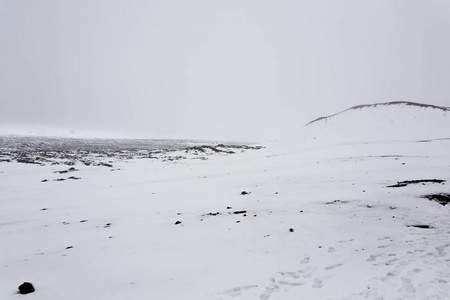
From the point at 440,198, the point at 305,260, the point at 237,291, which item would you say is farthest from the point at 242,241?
the point at 440,198

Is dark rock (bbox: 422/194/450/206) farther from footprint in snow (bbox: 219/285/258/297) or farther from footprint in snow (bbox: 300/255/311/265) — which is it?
footprint in snow (bbox: 219/285/258/297)

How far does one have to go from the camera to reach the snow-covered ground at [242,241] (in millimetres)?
5223

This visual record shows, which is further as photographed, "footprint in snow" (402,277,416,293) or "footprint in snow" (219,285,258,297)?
"footprint in snow" (219,285,258,297)

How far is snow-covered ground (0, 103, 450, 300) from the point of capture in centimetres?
522

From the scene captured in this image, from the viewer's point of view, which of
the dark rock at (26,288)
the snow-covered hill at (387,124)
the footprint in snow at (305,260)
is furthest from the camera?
the snow-covered hill at (387,124)

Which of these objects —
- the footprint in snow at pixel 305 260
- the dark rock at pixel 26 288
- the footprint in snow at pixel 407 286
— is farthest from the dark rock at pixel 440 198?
the dark rock at pixel 26 288

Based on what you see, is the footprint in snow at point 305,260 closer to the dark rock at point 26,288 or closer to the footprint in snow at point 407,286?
the footprint in snow at point 407,286

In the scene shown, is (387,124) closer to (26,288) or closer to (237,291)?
(237,291)

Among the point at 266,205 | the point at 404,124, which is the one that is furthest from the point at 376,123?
the point at 266,205

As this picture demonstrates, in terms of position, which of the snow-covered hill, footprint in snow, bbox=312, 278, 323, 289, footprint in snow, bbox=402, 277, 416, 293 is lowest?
footprint in snow, bbox=312, 278, 323, 289

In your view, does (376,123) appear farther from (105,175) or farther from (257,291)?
(257,291)

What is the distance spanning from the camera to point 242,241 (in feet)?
24.5

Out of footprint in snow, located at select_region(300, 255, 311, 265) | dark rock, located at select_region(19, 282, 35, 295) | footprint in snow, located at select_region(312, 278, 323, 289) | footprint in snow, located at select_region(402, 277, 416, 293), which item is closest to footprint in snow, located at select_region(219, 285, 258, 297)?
footprint in snow, located at select_region(312, 278, 323, 289)

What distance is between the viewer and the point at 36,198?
1605 centimetres
